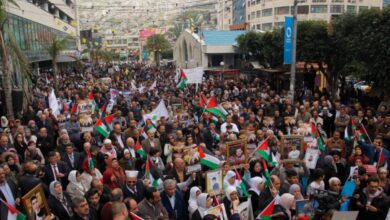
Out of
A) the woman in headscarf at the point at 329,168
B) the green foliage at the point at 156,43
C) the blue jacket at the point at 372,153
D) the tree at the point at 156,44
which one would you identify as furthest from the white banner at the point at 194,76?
the green foliage at the point at 156,43

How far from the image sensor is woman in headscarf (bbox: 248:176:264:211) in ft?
20.5

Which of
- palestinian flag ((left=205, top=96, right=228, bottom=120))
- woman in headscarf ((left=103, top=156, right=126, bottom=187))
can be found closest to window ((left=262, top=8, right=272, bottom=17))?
palestinian flag ((left=205, top=96, right=228, bottom=120))

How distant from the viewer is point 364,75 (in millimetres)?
16047

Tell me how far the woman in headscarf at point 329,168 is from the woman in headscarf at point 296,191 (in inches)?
52.6

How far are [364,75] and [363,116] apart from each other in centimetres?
557

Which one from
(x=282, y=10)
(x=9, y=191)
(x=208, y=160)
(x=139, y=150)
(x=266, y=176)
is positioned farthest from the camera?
(x=282, y=10)

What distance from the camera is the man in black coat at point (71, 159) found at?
7613 millimetres

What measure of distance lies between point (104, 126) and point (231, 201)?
557 centimetres

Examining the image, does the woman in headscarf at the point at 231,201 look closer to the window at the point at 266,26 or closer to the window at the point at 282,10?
the window at the point at 282,10

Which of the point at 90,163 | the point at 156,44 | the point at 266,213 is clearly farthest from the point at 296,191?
the point at 156,44

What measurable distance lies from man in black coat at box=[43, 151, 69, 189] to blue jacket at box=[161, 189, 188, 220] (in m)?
2.10

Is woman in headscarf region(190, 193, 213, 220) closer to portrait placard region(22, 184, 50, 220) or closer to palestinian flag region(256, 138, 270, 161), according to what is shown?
portrait placard region(22, 184, 50, 220)

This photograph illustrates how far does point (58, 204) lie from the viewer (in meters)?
5.57

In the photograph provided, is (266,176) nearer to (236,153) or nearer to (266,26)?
(236,153)
